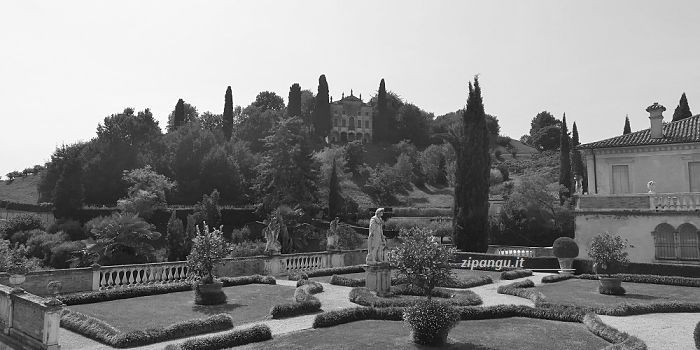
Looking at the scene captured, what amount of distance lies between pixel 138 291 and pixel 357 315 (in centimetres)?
934

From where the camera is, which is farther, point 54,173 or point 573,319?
point 54,173

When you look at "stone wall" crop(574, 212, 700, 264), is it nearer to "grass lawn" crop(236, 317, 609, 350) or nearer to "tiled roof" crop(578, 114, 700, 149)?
"tiled roof" crop(578, 114, 700, 149)

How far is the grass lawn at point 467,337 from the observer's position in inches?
527

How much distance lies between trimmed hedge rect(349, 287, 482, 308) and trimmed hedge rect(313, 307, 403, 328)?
85 cm

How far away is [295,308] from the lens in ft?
57.8

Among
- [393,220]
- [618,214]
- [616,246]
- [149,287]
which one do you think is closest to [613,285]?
[616,246]

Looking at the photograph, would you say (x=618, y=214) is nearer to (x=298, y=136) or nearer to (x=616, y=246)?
(x=616, y=246)

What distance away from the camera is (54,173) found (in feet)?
216

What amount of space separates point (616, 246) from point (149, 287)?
2041 cm

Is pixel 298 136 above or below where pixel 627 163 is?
above

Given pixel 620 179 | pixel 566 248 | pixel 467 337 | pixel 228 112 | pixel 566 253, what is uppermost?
pixel 228 112

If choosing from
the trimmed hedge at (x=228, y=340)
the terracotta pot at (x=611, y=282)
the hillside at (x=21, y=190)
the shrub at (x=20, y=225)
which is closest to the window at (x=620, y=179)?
the terracotta pot at (x=611, y=282)

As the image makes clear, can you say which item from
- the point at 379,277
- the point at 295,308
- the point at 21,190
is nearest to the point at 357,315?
the point at 295,308

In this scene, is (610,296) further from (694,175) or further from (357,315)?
(694,175)
